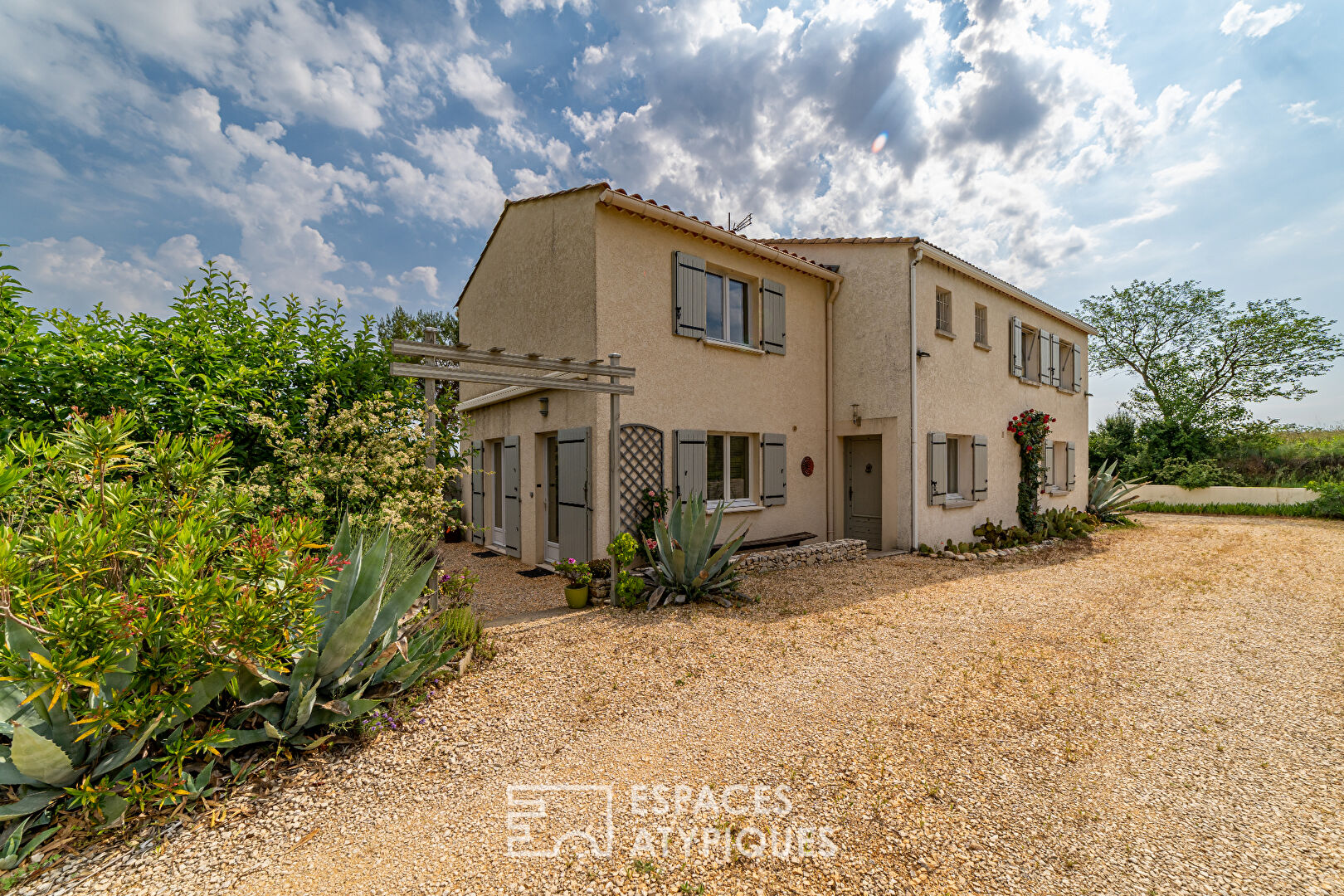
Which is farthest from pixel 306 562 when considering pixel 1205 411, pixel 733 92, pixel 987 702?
pixel 1205 411

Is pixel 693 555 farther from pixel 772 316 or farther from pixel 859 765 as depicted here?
pixel 772 316

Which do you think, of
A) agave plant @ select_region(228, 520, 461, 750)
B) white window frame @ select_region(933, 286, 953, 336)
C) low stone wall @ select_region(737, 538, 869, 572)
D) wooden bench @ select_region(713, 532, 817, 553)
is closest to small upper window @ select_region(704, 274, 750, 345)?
wooden bench @ select_region(713, 532, 817, 553)

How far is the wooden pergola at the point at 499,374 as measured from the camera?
507 centimetres

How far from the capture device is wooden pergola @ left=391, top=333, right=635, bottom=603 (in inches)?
200

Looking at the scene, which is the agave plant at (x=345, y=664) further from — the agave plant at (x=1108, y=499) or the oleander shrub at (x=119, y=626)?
the agave plant at (x=1108, y=499)

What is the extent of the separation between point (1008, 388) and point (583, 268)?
9747 millimetres

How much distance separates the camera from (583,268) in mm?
7176

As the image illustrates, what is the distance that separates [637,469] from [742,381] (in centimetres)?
249

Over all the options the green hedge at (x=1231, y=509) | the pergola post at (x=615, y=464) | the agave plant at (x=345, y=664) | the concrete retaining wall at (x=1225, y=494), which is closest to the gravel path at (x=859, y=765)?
the agave plant at (x=345, y=664)

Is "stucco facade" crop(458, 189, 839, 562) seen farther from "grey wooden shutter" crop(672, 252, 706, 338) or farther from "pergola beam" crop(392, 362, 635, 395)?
"pergola beam" crop(392, 362, 635, 395)

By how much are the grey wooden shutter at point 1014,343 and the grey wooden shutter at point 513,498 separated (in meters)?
10.6

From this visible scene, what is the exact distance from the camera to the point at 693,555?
6062 mm

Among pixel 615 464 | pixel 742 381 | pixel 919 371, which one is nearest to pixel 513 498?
pixel 615 464

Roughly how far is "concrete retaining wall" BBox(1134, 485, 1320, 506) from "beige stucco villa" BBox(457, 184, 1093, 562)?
33.7ft
